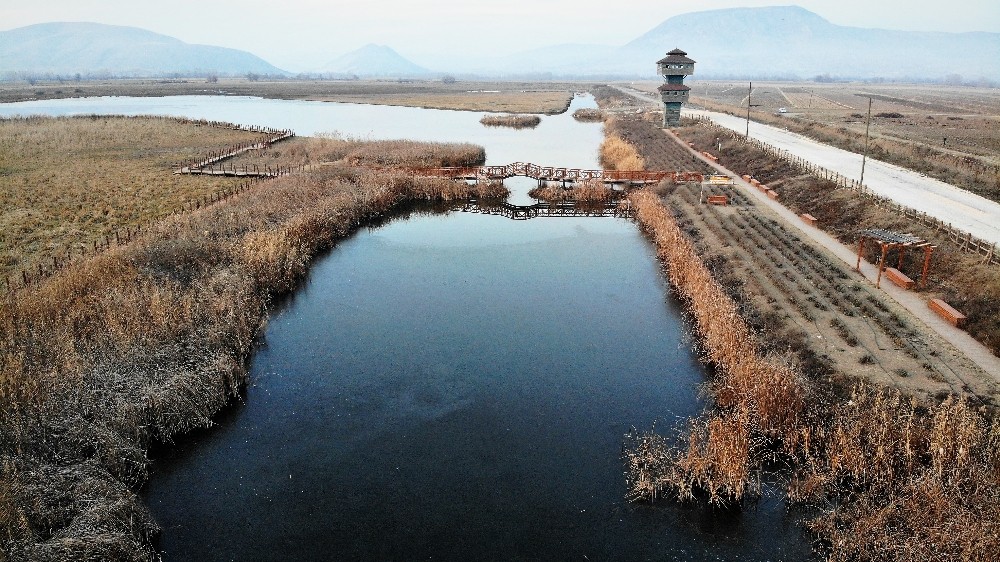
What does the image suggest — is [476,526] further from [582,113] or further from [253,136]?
[582,113]

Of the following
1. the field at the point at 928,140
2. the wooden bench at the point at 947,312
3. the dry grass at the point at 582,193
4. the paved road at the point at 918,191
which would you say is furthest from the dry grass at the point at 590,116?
the wooden bench at the point at 947,312

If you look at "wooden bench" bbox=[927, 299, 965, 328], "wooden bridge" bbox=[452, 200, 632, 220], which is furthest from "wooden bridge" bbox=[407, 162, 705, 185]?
"wooden bench" bbox=[927, 299, 965, 328]

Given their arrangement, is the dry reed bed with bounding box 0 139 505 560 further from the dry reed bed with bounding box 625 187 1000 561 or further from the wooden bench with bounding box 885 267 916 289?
the wooden bench with bounding box 885 267 916 289

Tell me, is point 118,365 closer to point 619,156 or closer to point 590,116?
point 619,156

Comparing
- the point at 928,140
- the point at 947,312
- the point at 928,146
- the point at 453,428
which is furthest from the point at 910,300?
the point at 928,140

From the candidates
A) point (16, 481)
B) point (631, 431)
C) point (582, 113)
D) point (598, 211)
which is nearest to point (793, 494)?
point (631, 431)

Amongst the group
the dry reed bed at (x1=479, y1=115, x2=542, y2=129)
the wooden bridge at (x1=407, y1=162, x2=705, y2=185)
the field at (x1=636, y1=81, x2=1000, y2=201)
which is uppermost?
the dry reed bed at (x1=479, y1=115, x2=542, y2=129)

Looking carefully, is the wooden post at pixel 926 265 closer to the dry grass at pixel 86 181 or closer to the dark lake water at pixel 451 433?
the dark lake water at pixel 451 433
